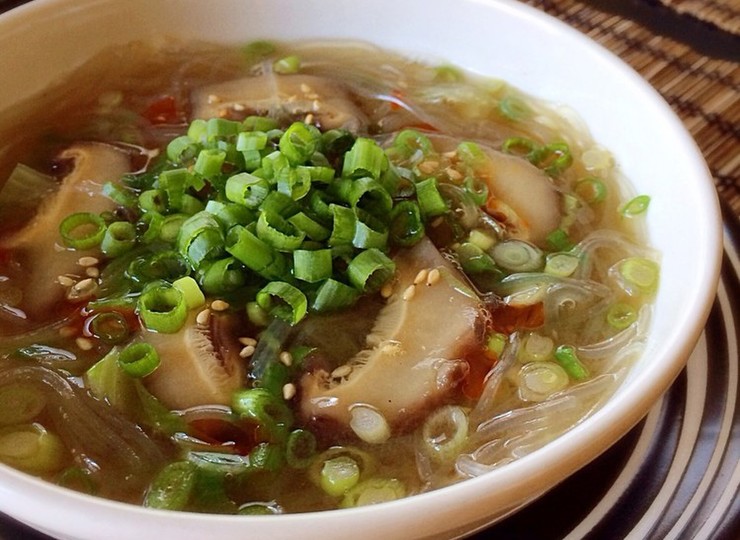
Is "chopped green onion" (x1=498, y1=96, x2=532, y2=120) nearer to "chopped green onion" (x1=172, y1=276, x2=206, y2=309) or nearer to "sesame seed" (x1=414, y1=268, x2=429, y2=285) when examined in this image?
Result: "sesame seed" (x1=414, y1=268, x2=429, y2=285)

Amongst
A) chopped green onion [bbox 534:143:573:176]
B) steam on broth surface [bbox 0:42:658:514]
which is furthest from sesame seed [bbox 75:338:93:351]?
chopped green onion [bbox 534:143:573:176]

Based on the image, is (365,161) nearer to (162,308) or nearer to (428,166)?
(428,166)

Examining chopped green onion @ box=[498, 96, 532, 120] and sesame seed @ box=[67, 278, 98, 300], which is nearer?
sesame seed @ box=[67, 278, 98, 300]

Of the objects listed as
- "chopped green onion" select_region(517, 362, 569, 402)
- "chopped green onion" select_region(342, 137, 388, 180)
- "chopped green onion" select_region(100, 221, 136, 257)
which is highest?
"chopped green onion" select_region(342, 137, 388, 180)

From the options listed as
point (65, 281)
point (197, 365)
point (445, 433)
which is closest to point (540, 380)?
point (445, 433)

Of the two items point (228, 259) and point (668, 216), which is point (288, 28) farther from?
point (668, 216)

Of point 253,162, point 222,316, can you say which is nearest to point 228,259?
point 222,316
